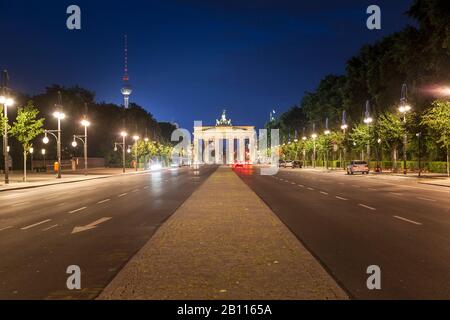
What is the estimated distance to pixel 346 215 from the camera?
17.8 meters

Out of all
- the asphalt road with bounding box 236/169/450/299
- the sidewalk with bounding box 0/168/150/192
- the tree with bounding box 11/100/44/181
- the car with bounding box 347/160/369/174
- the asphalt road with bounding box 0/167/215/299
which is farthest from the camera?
the car with bounding box 347/160/369/174

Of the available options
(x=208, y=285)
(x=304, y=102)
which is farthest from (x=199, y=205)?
(x=304, y=102)

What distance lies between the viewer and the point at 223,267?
29.4ft

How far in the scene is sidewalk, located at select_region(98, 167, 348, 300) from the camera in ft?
23.9

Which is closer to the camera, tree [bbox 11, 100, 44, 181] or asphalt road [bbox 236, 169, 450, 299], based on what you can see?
asphalt road [bbox 236, 169, 450, 299]

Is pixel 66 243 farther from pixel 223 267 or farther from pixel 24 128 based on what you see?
pixel 24 128

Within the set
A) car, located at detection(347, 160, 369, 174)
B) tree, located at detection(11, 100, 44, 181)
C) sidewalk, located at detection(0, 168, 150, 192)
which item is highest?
tree, located at detection(11, 100, 44, 181)

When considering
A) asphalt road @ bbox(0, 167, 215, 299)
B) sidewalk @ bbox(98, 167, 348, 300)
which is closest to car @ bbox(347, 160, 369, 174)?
asphalt road @ bbox(0, 167, 215, 299)

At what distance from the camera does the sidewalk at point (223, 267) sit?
727 centimetres

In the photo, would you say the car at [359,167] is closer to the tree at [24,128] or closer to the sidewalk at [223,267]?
the tree at [24,128]

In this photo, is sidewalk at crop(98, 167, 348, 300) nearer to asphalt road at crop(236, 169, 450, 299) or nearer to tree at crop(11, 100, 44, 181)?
asphalt road at crop(236, 169, 450, 299)
